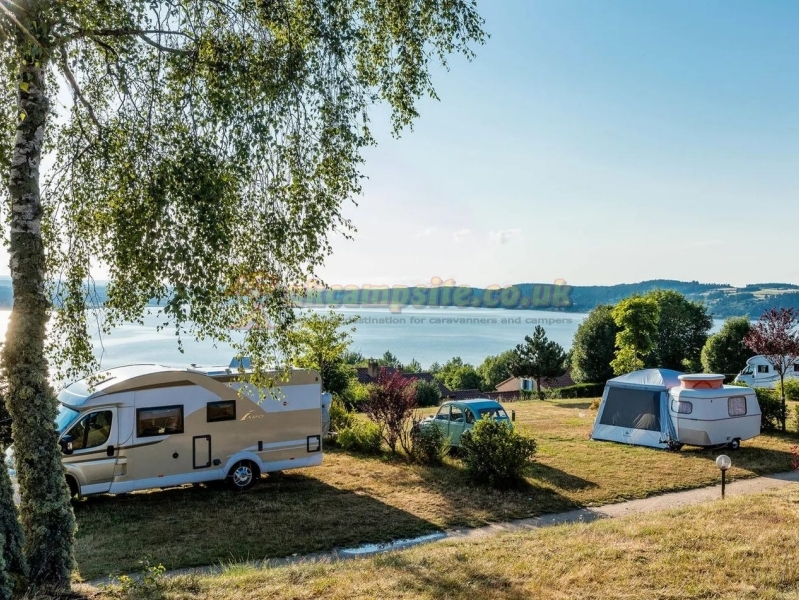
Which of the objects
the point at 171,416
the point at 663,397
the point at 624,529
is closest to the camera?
the point at 624,529

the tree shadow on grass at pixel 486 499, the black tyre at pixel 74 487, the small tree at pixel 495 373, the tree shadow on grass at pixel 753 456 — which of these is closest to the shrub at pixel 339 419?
the tree shadow on grass at pixel 486 499

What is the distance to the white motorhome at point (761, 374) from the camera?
96.6 feet

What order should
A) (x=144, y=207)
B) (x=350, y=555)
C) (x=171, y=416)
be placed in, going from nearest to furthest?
1. (x=144, y=207)
2. (x=350, y=555)
3. (x=171, y=416)

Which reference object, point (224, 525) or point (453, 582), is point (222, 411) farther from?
point (453, 582)

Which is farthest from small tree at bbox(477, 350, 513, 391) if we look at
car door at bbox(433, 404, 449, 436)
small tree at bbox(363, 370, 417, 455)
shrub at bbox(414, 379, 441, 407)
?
small tree at bbox(363, 370, 417, 455)

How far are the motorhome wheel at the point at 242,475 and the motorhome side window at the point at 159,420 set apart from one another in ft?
4.04

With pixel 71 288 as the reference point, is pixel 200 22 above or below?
above

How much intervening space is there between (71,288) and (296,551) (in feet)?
13.5

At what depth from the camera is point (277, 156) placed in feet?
18.9

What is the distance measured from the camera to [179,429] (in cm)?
1053

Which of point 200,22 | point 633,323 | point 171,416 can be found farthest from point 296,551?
point 633,323

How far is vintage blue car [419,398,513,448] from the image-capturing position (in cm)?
1384

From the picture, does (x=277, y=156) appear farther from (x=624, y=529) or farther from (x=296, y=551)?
(x=624, y=529)

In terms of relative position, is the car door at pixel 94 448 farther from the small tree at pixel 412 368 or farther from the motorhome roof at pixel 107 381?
the small tree at pixel 412 368
